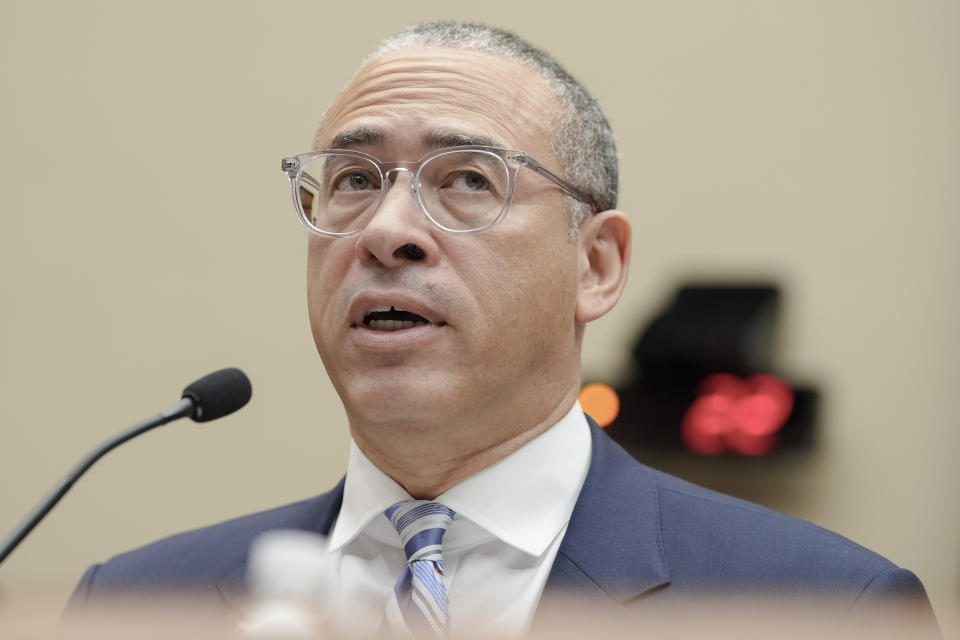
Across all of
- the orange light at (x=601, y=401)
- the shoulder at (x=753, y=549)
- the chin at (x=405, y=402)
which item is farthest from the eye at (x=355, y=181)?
the orange light at (x=601, y=401)

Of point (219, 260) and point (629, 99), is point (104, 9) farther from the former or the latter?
point (629, 99)

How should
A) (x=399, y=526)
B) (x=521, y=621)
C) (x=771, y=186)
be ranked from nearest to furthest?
1. (x=521, y=621)
2. (x=399, y=526)
3. (x=771, y=186)

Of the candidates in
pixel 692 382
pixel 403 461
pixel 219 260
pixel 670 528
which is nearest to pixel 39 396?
pixel 219 260

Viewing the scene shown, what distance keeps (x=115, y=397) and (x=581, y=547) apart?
8.40 ft

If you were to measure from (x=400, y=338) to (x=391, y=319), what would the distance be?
2.1 inches

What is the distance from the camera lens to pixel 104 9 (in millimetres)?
3852

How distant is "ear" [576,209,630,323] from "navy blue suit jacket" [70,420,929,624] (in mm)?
212

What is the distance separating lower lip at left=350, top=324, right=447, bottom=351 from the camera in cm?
159

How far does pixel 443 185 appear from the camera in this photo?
1.67m

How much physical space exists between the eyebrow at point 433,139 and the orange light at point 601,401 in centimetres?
182

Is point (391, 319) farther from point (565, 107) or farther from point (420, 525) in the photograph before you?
point (565, 107)

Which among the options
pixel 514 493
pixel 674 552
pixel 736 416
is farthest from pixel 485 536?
pixel 736 416

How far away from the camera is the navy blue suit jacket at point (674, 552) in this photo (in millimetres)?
1549

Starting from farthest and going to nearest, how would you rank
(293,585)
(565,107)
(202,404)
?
(565,107), (202,404), (293,585)
